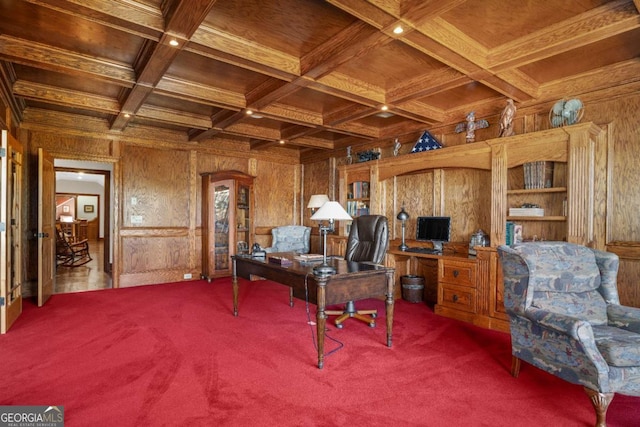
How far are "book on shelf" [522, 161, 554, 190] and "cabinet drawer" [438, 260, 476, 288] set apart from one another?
104cm

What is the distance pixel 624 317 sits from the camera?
2.33 meters

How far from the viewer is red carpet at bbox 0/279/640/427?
6.72 feet

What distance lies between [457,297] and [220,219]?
4.10 metres

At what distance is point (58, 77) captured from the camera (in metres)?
3.83

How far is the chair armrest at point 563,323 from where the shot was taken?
6.33 ft

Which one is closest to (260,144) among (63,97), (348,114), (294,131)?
(294,131)

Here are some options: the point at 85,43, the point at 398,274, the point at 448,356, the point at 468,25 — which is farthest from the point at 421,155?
the point at 85,43

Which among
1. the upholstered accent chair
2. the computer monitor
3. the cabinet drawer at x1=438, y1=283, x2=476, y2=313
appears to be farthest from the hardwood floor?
the cabinet drawer at x1=438, y1=283, x2=476, y2=313

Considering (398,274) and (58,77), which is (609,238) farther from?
(58,77)

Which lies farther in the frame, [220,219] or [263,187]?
[263,187]

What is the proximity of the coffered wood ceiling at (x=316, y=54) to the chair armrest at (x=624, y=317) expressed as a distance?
1997 mm

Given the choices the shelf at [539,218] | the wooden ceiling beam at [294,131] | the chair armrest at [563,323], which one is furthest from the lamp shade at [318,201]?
the chair armrest at [563,323]

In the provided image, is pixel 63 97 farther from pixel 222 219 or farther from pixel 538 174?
pixel 538 174

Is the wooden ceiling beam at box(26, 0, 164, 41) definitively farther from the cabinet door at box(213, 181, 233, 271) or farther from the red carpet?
the cabinet door at box(213, 181, 233, 271)
